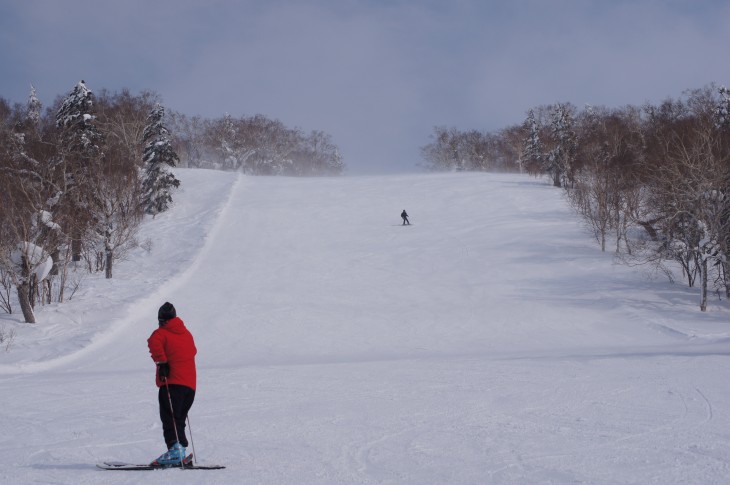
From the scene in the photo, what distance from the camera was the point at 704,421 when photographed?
22.9ft

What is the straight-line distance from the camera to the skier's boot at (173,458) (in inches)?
234

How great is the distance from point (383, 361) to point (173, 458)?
8.71 m

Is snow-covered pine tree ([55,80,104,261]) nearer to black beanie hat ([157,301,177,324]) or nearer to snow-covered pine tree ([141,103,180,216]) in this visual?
snow-covered pine tree ([141,103,180,216])

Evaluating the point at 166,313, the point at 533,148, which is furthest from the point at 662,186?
the point at 533,148

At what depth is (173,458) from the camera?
19.5 feet

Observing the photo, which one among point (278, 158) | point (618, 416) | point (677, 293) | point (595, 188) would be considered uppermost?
point (278, 158)

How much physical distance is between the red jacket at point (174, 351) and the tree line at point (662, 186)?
842 inches

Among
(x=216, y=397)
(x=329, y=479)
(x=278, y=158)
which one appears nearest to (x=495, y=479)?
(x=329, y=479)

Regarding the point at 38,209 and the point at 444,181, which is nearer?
the point at 38,209

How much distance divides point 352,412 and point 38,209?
1763cm

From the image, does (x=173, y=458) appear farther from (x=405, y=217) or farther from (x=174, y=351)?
(x=405, y=217)

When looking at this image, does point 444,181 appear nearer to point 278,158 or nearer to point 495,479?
point 278,158

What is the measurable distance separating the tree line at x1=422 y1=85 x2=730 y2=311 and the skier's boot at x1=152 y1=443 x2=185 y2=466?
21626 mm

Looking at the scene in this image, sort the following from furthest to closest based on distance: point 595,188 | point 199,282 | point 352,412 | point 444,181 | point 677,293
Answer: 1. point 444,181
2. point 595,188
3. point 199,282
4. point 677,293
5. point 352,412
